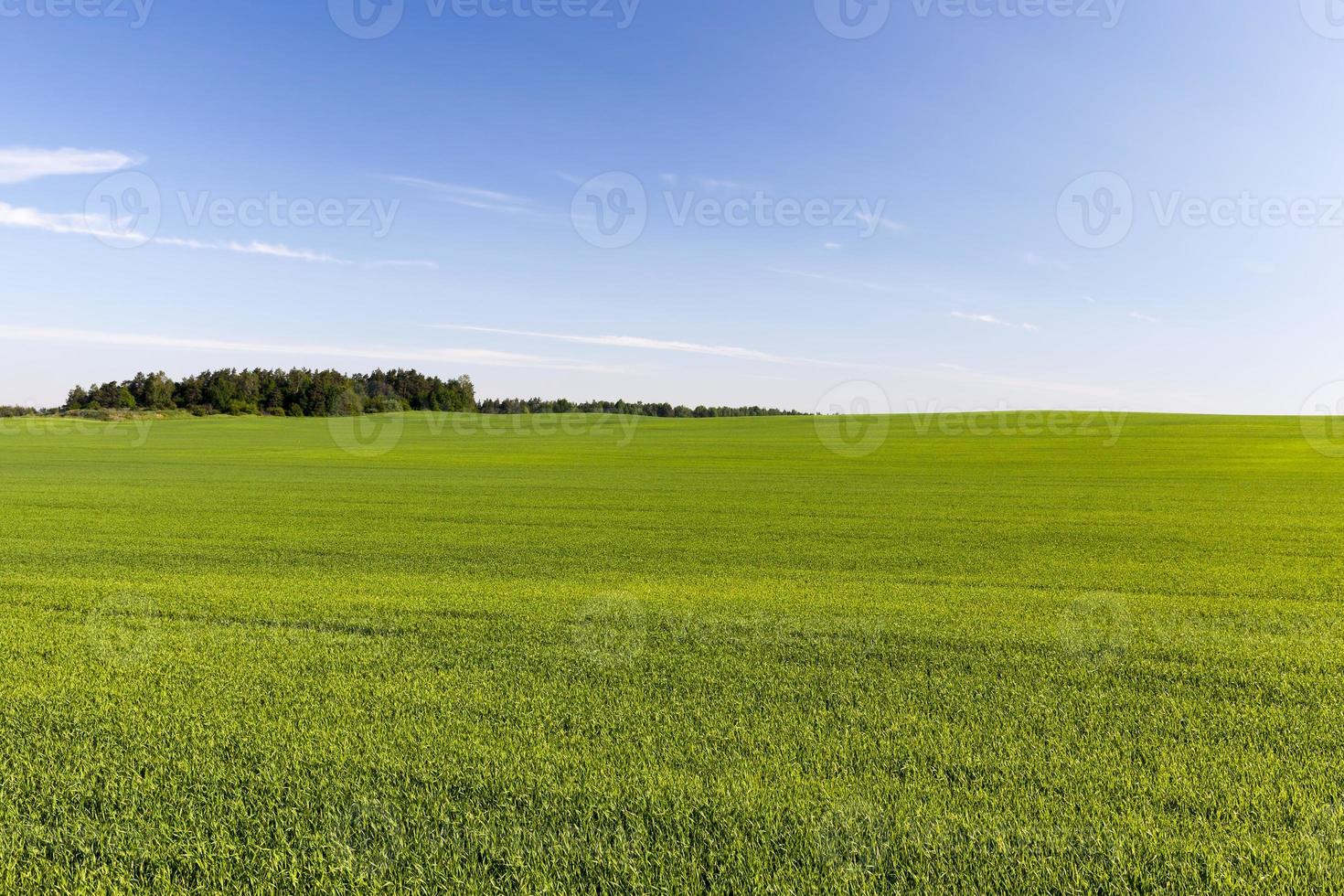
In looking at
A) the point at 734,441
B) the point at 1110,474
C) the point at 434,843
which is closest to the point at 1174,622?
the point at 434,843

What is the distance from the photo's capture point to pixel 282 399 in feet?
336

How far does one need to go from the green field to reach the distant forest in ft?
288

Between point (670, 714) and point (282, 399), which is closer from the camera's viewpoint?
point (670, 714)

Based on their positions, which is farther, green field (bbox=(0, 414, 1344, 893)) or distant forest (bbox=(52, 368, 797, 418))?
distant forest (bbox=(52, 368, 797, 418))

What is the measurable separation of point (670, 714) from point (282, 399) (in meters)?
111

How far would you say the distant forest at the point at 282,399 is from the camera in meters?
101

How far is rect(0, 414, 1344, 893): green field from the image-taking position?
3.80m

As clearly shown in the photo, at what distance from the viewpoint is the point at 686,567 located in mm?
12789

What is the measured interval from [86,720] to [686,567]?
341 inches

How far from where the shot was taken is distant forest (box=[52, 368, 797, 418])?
100688mm

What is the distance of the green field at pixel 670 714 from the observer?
150 inches

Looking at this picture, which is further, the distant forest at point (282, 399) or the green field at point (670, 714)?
the distant forest at point (282, 399)

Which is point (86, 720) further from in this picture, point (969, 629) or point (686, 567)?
point (686, 567)

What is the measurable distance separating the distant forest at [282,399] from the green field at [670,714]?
8785 centimetres
